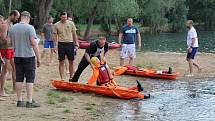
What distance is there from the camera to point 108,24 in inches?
2437

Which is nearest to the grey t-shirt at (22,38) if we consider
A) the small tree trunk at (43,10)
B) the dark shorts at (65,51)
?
the dark shorts at (65,51)

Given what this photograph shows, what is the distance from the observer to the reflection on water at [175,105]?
9.93 meters

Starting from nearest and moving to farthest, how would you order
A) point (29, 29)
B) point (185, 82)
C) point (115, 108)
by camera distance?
point (29, 29) → point (115, 108) → point (185, 82)

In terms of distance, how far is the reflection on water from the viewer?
9930mm

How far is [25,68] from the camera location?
981 cm

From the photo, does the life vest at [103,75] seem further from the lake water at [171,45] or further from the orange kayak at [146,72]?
the lake water at [171,45]

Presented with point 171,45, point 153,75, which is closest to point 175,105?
point 153,75

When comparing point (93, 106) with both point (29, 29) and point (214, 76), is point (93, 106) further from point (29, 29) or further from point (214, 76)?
point (214, 76)

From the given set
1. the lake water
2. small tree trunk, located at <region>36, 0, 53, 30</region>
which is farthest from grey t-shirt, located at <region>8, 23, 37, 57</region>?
small tree trunk, located at <region>36, 0, 53, 30</region>

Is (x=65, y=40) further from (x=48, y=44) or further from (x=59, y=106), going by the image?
(x=48, y=44)

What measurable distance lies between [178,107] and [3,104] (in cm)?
396

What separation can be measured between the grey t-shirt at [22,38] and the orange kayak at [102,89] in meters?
2.77

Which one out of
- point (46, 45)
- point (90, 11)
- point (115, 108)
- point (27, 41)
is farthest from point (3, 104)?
point (90, 11)

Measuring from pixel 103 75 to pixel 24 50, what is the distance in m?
3.09
